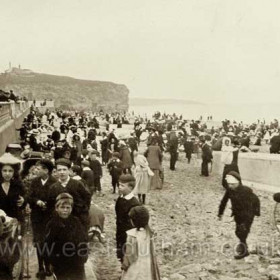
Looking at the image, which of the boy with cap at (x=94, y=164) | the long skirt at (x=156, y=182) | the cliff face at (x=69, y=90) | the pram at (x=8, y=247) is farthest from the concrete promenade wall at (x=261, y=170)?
the cliff face at (x=69, y=90)

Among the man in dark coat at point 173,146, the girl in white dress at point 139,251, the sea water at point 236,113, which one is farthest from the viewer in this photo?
the sea water at point 236,113

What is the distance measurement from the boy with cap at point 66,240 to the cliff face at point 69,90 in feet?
314

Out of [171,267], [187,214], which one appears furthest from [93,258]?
[187,214]

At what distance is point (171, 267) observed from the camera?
320 inches

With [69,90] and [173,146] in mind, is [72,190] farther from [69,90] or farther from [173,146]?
[69,90]

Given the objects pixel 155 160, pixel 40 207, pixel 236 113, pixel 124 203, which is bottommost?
pixel 236 113

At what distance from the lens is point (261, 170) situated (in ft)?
48.9

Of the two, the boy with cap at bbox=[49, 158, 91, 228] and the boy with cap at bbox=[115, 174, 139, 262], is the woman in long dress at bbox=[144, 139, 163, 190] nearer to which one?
the boy with cap at bbox=[115, 174, 139, 262]

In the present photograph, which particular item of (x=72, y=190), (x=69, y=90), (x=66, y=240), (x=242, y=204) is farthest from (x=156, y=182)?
(x=69, y=90)

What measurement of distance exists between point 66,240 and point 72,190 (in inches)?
46.7

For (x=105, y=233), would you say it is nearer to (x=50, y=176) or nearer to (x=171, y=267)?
(x=171, y=267)

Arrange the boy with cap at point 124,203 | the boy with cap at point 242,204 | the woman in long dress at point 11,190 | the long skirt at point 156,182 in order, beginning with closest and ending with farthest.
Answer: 1. the woman in long dress at point 11,190
2. the boy with cap at point 124,203
3. the boy with cap at point 242,204
4. the long skirt at point 156,182

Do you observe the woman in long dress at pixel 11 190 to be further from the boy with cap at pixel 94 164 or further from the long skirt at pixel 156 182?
the long skirt at pixel 156 182

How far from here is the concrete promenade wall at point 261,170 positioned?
1432 centimetres
